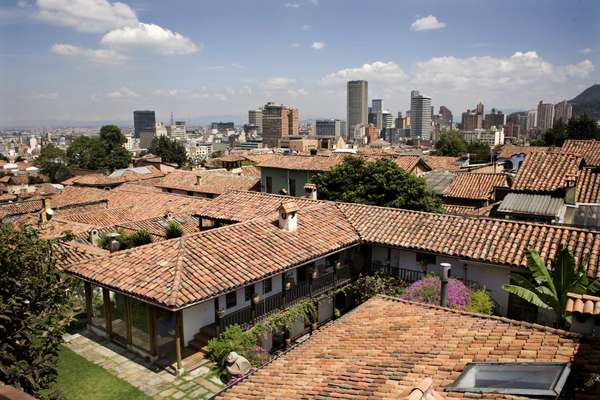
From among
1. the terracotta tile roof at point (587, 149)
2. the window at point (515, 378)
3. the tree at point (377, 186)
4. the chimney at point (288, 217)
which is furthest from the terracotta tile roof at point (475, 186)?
the window at point (515, 378)

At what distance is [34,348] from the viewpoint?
29.0 ft

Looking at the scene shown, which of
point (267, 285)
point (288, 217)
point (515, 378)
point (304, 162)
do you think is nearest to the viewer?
point (515, 378)

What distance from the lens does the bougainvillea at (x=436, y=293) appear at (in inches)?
594

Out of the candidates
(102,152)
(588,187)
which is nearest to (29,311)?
(588,187)

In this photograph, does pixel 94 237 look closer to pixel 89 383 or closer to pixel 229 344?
pixel 89 383

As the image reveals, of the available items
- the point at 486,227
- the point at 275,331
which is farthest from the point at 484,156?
the point at 275,331

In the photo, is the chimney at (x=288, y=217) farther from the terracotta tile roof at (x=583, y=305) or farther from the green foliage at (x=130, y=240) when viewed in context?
the terracotta tile roof at (x=583, y=305)

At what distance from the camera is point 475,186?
36562 mm

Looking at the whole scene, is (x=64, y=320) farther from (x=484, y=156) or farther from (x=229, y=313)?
(x=484, y=156)

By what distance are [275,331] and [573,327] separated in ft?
33.6

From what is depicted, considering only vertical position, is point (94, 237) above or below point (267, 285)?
above

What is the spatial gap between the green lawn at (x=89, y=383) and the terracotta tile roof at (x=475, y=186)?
29.8 meters

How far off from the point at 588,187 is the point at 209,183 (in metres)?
34.4

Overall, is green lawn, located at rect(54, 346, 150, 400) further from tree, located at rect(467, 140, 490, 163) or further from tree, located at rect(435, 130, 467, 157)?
tree, located at rect(435, 130, 467, 157)
